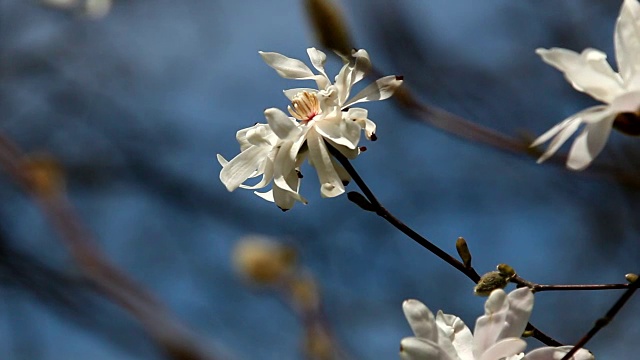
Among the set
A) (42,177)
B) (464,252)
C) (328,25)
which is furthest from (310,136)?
(42,177)

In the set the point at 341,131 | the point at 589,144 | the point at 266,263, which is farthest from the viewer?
the point at 266,263

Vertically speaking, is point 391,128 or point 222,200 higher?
point 391,128

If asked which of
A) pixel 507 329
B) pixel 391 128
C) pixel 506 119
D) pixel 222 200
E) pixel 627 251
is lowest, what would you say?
pixel 507 329

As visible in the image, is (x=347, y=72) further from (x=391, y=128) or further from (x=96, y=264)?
(x=391, y=128)

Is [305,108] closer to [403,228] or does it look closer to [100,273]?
[403,228]

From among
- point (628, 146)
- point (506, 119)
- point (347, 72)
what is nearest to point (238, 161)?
point (347, 72)
